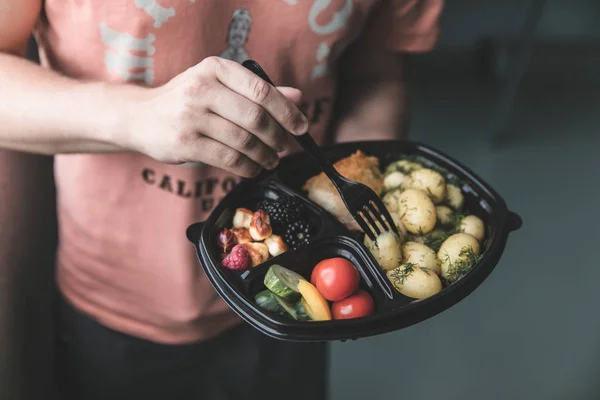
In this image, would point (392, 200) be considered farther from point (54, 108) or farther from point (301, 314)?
point (54, 108)

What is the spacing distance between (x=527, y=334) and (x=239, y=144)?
194 centimetres

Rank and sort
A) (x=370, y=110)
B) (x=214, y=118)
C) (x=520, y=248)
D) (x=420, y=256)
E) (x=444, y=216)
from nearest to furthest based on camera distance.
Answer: (x=214, y=118) < (x=420, y=256) < (x=444, y=216) < (x=370, y=110) < (x=520, y=248)

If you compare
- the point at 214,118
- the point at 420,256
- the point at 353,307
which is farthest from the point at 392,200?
the point at 214,118

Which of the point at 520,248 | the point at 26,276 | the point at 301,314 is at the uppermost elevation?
the point at 301,314

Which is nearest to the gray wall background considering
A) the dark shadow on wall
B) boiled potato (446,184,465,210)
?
the dark shadow on wall

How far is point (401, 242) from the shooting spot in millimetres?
894

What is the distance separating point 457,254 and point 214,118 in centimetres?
41

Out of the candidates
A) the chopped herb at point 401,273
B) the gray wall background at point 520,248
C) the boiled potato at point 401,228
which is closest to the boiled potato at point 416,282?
the chopped herb at point 401,273

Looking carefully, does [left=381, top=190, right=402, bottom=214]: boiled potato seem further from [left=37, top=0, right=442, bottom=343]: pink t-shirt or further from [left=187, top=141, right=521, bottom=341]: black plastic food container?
[left=37, top=0, right=442, bottom=343]: pink t-shirt

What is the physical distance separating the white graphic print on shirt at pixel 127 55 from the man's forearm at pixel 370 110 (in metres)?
0.48

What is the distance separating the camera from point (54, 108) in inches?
32.8

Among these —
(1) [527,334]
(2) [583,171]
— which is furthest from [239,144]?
(2) [583,171]


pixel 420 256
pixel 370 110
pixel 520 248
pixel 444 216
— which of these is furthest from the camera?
pixel 520 248

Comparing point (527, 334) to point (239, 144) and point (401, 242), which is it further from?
point (239, 144)
